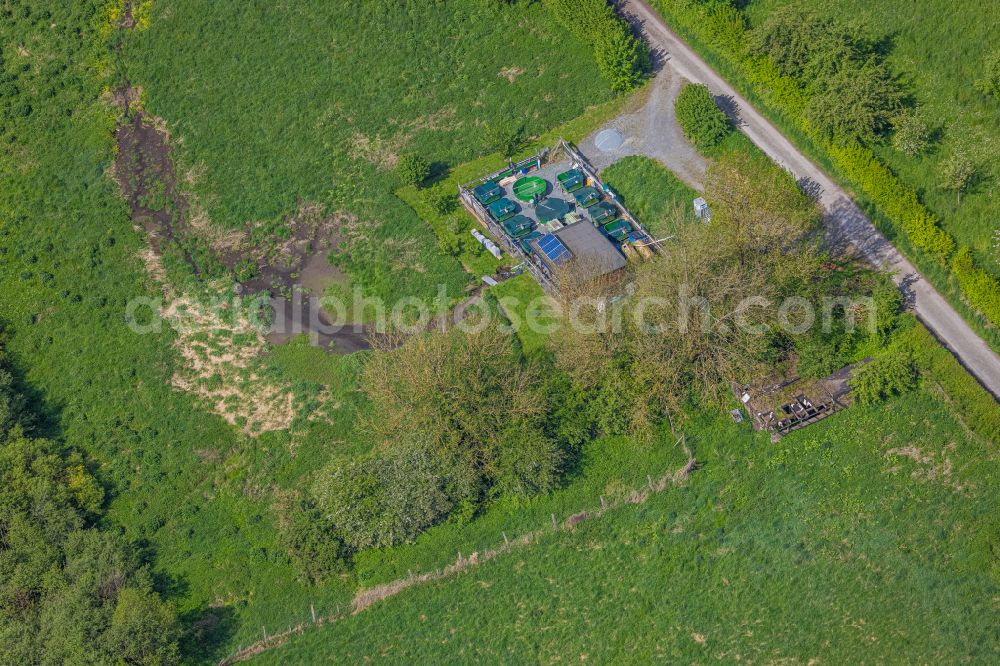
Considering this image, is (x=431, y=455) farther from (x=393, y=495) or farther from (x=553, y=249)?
(x=553, y=249)

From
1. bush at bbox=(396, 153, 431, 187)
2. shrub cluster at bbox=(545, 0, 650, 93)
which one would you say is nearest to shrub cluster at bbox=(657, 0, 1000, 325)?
shrub cluster at bbox=(545, 0, 650, 93)

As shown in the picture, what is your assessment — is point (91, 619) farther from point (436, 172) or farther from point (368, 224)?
point (436, 172)

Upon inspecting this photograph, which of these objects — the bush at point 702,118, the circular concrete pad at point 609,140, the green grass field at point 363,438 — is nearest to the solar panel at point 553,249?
the green grass field at point 363,438

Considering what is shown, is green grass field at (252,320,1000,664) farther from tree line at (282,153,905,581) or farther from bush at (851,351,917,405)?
tree line at (282,153,905,581)

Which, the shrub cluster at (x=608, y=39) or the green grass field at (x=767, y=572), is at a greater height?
the shrub cluster at (x=608, y=39)

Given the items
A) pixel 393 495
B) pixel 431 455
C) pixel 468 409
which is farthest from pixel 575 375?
pixel 393 495

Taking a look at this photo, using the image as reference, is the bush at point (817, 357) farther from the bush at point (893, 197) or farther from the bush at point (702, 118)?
the bush at point (702, 118)
